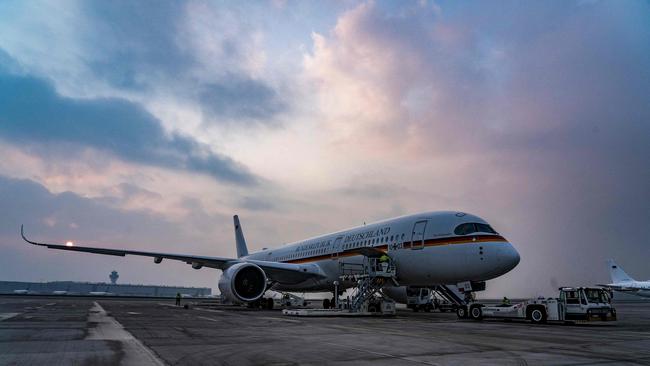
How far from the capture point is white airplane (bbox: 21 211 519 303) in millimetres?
17641

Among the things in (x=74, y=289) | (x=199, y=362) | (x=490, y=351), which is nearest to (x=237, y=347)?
(x=199, y=362)

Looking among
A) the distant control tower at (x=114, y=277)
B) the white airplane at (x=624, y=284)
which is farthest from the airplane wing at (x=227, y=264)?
the distant control tower at (x=114, y=277)

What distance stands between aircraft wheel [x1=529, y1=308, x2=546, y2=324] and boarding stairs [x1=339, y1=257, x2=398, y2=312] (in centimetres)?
576

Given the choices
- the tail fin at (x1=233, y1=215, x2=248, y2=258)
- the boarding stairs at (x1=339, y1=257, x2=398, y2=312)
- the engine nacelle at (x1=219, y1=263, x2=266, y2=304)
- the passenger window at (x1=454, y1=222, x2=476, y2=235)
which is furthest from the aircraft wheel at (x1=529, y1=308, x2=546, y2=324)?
the tail fin at (x1=233, y1=215, x2=248, y2=258)

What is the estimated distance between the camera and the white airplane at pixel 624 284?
6088 cm

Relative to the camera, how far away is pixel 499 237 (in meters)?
17.9

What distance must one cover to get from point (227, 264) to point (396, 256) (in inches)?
513

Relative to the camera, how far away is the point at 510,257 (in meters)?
17.2

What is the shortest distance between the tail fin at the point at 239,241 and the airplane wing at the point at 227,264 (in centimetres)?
1547

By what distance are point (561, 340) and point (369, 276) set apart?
36.8ft

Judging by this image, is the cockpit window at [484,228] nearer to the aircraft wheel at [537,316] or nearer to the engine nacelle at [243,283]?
the aircraft wheel at [537,316]

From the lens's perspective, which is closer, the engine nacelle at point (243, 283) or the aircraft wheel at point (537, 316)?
the aircraft wheel at point (537, 316)

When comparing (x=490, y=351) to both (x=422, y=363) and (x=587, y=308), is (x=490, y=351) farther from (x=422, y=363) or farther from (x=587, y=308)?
(x=587, y=308)

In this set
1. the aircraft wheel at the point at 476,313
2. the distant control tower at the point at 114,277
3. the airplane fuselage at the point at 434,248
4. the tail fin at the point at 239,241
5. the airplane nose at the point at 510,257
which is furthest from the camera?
the distant control tower at the point at 114,277
